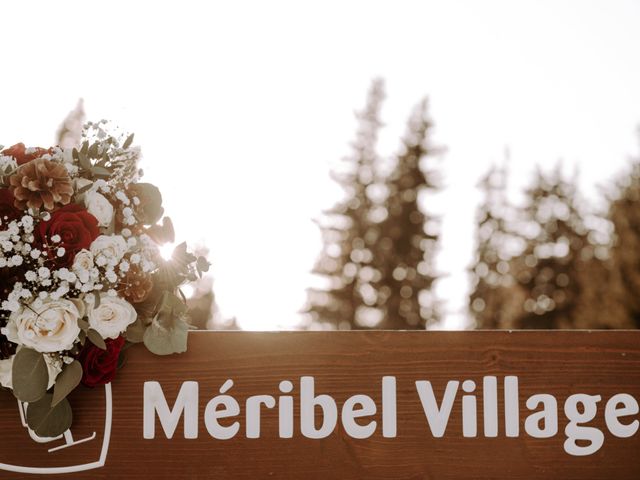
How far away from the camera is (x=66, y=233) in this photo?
3.01 metres

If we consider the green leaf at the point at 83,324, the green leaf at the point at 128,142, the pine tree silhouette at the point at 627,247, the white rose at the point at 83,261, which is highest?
the pine tree silhouette at the point at 627,247

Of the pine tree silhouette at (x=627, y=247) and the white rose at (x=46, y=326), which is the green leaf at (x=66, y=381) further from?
the pine tree silhouette at (x=627, y=247)

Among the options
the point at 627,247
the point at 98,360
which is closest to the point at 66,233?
the point at 98,360

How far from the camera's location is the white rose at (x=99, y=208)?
3.12 m

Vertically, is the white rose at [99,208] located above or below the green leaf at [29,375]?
above

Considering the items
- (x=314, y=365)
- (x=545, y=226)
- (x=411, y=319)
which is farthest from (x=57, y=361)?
(x=545, y=226)

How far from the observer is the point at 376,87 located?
35.3 metres

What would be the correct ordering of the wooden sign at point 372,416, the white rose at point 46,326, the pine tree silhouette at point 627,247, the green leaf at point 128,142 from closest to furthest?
the white rose at point 46,326 → the wooden sign at point 372,416 → the green leaf at point 128,142 → the pine tree silhouette at point 627,247

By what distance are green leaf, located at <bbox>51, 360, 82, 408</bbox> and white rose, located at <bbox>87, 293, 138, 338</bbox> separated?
158mm

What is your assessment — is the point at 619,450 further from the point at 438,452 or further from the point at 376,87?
the point at 376,87

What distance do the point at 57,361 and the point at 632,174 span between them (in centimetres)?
2471

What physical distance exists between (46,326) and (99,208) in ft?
1.52

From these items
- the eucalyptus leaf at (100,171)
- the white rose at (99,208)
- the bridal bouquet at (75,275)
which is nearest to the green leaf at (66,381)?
the bridal bouquet at (75,275)

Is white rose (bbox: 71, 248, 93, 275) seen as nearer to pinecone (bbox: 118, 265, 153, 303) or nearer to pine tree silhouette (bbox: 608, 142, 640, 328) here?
pinecone (bbox: 118, 265, 153, 303)
